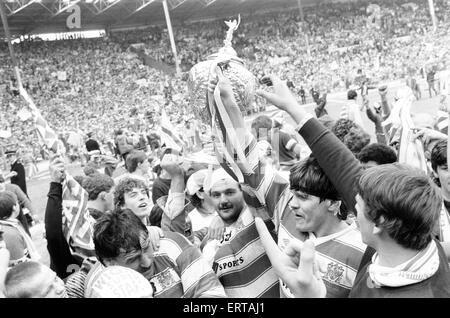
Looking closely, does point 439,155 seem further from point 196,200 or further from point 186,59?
point 186,59

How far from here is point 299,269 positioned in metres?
1.29

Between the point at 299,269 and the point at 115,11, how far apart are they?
34858 millimetres

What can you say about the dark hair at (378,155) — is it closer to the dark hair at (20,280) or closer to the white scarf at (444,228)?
the white scarf at (444,228)

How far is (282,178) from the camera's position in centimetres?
227

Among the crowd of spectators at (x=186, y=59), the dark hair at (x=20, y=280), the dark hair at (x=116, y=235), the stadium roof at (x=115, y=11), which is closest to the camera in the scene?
the dark hair at (x=20, y=280)

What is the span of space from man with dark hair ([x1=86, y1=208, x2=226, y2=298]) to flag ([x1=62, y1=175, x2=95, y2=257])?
967 millimetres

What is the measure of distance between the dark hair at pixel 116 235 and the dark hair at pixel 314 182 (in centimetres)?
75

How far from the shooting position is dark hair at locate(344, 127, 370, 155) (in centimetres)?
335

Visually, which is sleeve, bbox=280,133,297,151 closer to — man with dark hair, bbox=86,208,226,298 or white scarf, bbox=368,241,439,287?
man with dark hair, bbox=86,208,226,298

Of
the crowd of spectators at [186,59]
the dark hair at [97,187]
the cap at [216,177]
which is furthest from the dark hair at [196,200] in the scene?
the crowd of spectators at [186,59]

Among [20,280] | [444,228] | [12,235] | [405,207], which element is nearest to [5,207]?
[12,235]

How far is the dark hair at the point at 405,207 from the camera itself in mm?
1471

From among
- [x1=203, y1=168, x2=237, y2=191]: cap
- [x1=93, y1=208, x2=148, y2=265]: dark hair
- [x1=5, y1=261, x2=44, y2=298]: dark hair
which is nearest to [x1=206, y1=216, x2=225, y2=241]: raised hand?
[x1=203, y1=168, x2=237, y2=191]: cap
